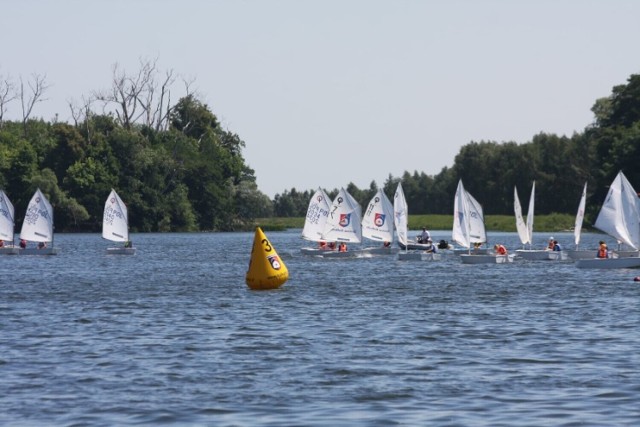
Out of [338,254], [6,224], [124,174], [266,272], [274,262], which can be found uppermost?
[124,174]

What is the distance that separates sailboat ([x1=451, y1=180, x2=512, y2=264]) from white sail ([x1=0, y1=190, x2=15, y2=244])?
33502 mm

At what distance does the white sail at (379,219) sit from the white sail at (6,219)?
26771mm

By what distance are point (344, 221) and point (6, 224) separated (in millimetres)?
26294

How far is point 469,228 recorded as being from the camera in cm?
8775

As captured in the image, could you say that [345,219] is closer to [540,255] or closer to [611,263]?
[540,255]

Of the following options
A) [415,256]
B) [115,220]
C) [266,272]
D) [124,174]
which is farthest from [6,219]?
[124,174]

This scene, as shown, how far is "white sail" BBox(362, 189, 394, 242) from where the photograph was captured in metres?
95.4

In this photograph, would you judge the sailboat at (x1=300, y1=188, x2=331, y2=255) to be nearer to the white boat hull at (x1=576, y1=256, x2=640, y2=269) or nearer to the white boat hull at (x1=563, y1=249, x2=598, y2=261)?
the white boat hull at (x1=563, y1=249, x2=598, y2=261)

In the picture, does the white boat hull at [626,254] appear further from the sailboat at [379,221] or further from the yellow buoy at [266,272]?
the yellow buoy at [266,272]

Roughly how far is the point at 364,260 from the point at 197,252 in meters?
24.0

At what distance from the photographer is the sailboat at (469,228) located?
8569 cm

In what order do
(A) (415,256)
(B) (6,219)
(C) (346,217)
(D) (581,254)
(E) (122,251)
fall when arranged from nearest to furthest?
(D) (581,254) < (A) (415,256) < (C) (346,217) < (B) (6,219) < (E) (122,251)

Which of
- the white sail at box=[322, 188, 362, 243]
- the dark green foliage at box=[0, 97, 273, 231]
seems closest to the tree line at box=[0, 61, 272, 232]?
the dark green foliage at box=[0, 97, 273, 231]

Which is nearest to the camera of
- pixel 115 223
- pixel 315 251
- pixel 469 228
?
pixel 469 228
